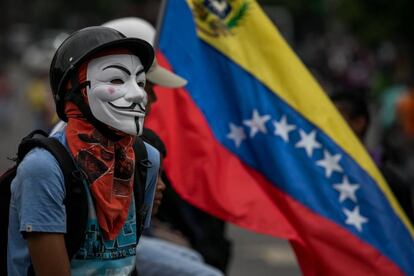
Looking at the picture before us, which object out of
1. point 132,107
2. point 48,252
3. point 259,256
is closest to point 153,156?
point 132,107

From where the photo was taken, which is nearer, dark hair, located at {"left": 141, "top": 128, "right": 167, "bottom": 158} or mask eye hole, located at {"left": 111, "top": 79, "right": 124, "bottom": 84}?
mask eye hole, located at {"left": 111, "top": 79, "right": 124, "bottom": 84}

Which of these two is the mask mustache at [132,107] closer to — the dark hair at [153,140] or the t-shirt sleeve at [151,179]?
the t-shirt sleeve at [151,179]

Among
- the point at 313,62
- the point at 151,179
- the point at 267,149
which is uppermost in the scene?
the point at 151,179

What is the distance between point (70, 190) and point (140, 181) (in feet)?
1.21

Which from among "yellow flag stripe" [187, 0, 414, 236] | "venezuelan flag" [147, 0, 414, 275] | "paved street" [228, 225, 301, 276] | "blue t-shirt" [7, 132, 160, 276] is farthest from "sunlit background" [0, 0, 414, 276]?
"blue t-shirt" [7, 132, 160, 276]

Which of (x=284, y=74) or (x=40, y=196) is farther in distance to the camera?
(x=284, y=74)

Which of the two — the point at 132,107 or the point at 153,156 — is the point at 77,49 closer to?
the point at 132,107

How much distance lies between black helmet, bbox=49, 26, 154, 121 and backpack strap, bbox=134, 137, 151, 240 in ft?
0.96

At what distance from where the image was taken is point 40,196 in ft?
11.1

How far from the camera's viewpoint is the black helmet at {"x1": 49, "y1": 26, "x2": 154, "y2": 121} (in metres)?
3.55

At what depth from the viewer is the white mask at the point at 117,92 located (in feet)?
11.8

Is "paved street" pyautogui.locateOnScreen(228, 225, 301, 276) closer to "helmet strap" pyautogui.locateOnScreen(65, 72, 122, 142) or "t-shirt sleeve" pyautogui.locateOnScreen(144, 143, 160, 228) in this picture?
"t-shirt sleeve" pyautogui.locateOnScreen(144, 143, 160, 228)

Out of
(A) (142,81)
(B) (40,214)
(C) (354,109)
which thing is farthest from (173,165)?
(B) (40,214)

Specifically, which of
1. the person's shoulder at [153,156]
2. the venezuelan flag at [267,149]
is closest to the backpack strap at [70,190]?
the person's shoulder at [153,156]
